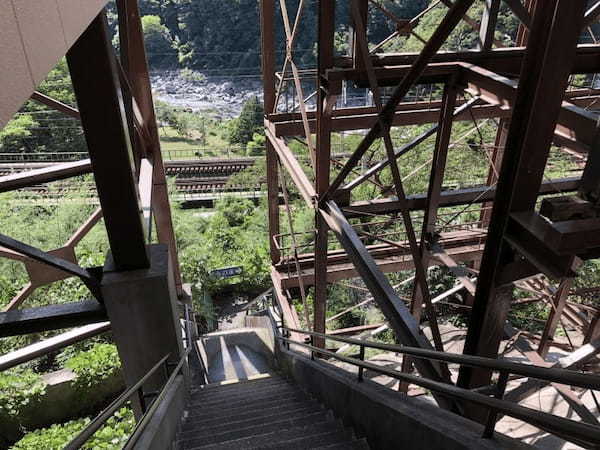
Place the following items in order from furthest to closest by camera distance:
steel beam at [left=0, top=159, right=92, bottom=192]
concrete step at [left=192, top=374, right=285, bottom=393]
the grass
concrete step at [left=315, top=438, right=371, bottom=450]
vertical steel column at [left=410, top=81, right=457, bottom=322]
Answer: the grass < concrete step at [left=192, top=374, right=285, bottom=393] < steel beam at [left=0, top=159, right=92, bottom=192] < vertical steel column at [left=410, top=81, right=457, bottom=322] < concrete step at [left=315, top=438, right=371, bottom=450]

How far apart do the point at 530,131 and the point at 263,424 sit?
3.50 meters

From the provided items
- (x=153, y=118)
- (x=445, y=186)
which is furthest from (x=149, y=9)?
(x=153, y=118)

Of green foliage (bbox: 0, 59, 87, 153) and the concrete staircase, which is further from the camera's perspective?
green foliage (bbox: 0, 59, 87, 153)

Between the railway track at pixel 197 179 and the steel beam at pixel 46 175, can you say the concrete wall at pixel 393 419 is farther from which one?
the railway track at pixel 197 179

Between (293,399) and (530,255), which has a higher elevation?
(530,255)

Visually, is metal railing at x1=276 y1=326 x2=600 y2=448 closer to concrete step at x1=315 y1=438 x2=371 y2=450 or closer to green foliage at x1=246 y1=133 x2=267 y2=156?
concrete step at x1=315 y1=438 x2=371 y2=450

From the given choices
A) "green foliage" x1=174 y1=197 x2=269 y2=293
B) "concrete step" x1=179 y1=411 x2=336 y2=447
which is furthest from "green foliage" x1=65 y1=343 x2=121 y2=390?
"concrete step" x1=179 y1=411 x2=336 y2=447

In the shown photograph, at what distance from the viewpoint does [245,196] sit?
24812mm

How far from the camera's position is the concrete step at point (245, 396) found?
219 inches

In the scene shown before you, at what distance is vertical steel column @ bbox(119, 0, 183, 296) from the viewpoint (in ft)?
14.9

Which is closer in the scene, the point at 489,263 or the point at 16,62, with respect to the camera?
the point at 16,62

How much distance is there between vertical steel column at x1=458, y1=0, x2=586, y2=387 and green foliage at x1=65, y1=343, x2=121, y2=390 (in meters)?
10.7

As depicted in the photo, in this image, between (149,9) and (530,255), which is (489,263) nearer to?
(530,255)

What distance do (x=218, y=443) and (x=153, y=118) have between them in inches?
173
